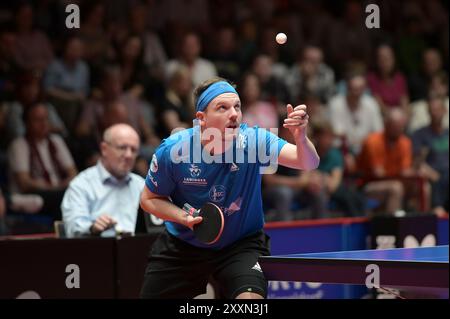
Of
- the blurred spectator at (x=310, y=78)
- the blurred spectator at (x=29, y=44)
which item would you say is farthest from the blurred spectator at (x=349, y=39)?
the blurred spectator at (x=29, y=44)

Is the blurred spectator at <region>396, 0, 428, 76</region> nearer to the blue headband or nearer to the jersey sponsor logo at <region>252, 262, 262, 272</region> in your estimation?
the blue headband

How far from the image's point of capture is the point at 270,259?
509 cm

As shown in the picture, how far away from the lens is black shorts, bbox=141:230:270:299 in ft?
17.3

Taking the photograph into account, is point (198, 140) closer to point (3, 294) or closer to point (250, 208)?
point (250, 208)

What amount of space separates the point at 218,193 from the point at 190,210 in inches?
10.6

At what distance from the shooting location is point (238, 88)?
10.8 m

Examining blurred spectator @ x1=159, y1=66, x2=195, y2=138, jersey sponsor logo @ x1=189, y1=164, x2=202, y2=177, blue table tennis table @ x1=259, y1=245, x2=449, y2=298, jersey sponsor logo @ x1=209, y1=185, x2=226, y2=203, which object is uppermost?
blurred spectator @ x1=159, y1=66, x2=195, y2=138

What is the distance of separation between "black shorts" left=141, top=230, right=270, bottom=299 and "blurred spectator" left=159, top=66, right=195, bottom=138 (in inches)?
186

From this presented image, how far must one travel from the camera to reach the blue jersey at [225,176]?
213 inches

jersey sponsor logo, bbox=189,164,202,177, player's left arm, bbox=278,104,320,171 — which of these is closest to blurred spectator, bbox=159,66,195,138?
jersey sponsor logo, bbox=189,164,202,177

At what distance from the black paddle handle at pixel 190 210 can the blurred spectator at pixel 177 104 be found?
494cm

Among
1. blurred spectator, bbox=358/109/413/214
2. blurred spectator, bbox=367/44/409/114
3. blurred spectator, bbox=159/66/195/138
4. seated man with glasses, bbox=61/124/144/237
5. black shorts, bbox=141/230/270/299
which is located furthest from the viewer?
blurred spectator, bbox=367/44/409/114
